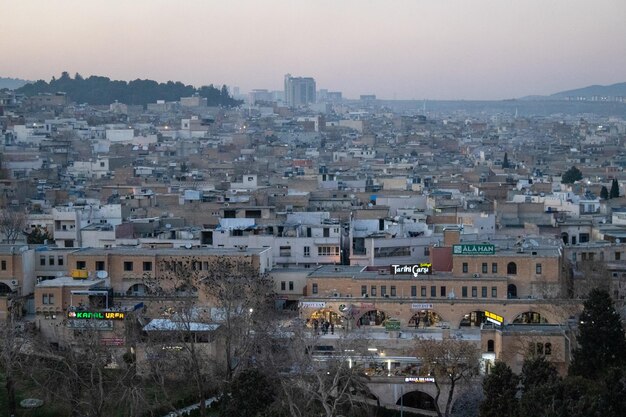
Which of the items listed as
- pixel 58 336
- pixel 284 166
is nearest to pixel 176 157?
pixel 284 166

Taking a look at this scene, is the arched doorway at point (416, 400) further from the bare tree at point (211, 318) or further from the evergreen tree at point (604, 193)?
the evergreen tree at point (604, 193)

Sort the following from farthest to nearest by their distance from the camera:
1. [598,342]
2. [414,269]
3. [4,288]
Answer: [4,288] < [414,269] < [598,342]

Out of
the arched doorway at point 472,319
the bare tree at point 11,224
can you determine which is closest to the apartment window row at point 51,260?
the bare tree at point 11,224

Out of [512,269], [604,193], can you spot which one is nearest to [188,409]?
[512,269]

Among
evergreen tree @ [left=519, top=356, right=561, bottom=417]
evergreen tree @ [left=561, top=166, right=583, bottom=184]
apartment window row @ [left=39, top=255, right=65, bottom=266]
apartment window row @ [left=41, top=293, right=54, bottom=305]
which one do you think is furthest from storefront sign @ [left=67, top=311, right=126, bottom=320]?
evergreen tree @ [left=561, top=166, right=583, bottom=184]

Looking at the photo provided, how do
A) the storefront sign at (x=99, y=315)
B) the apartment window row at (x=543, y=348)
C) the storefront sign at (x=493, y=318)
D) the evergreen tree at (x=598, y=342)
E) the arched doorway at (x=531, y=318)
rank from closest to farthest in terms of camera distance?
the evergreen tree at (x=598, y=342) → the apartment window row at (x=543, y=348) → the storefront sign at (x=99, y=315) → the storefront sign at (x=493, y=318) → the arched doorway at (x=531, y=318)

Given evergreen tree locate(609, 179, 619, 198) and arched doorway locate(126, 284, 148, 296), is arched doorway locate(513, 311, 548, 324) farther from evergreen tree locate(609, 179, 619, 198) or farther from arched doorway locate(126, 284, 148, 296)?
evergreen tree locate(609, 179, 619, 198)

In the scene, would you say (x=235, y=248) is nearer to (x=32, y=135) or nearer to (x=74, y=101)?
(x=32, y=135)

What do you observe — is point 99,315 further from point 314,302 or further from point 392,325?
point 392,325

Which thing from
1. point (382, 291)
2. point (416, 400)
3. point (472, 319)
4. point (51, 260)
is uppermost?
point (51, 260)
